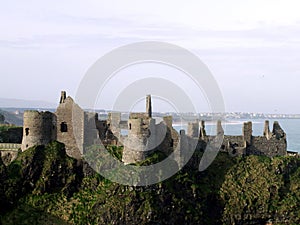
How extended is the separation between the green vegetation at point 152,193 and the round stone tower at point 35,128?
868 mm

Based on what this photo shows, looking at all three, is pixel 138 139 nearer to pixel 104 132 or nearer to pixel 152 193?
pixel 152 193

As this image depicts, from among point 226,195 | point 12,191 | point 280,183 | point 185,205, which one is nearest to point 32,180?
point 12,191

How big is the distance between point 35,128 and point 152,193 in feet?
41.9

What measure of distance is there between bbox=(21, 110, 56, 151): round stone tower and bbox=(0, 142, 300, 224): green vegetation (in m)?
0.87

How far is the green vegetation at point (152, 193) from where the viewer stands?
52.0 m

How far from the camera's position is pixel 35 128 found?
54844 millimetres

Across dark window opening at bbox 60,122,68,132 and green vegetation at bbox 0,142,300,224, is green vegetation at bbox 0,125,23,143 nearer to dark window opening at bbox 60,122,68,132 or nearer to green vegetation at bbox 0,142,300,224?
green vegetation at bbox 0,142,300,224

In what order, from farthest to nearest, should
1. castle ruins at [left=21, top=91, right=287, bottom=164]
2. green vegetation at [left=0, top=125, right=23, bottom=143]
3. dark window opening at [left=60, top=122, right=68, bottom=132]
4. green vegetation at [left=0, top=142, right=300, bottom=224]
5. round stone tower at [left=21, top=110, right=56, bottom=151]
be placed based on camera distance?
1. green vegetation at [left=0, top=125, right=23, bottom=143]
2. dark window opening at [left=60, top=122, right=68, bottom=132]
3. round stone tower at [left=21, top=110, right=56, bottom=151]
4. castle ruins at [left=21, top=91, right=287, bottom=164]
5. green vegetation at [left=0, top=142, right=300, bottom=224]

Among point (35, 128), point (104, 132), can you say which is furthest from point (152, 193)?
point (35, 128)

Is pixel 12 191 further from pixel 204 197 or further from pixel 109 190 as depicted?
pixel 204 197

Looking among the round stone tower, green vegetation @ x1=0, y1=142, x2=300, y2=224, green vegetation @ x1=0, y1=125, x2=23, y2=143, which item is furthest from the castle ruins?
green vegetation @ x1=0, y1=125, x2=23, y2=143

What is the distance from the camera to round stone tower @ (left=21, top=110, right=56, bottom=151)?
54.9 metres

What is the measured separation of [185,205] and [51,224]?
1274 cm

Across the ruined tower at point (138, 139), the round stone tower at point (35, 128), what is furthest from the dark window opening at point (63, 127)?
the ruined tower at point (138, 139)
